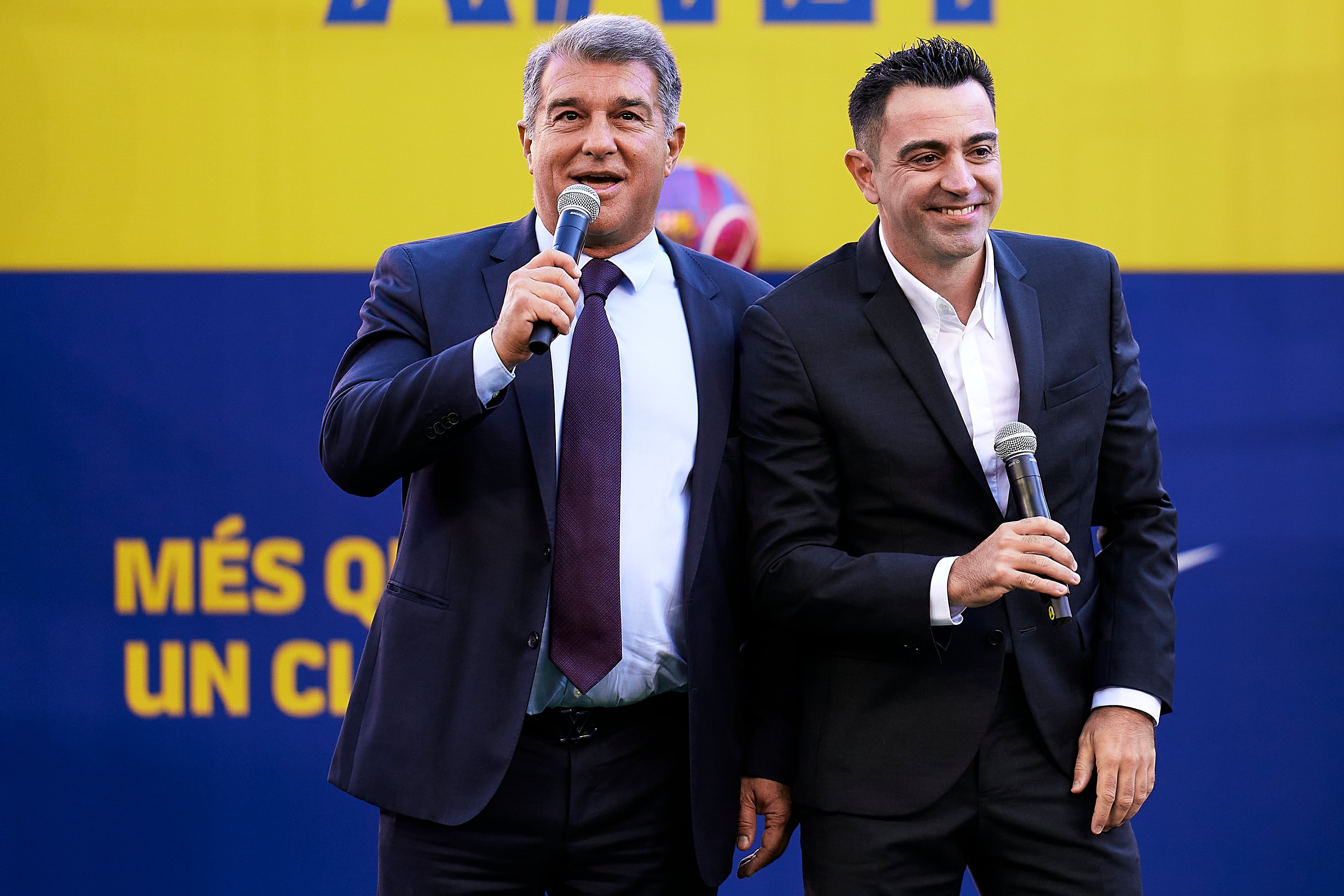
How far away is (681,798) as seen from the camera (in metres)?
1.80

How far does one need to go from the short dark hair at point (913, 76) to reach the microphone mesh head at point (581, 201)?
44 cm

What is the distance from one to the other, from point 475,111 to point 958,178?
5.92 ft

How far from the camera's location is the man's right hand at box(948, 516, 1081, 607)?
4.63 feet

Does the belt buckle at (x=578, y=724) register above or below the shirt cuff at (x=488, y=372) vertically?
below

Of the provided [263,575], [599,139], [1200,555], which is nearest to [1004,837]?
[599,139]

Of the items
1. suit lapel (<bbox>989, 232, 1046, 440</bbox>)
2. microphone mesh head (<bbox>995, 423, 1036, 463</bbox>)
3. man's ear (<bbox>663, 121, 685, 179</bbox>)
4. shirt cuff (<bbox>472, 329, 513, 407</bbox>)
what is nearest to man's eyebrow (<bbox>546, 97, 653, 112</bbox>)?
man's ear (<bbox>663, 121, 685, 179</bbox>)

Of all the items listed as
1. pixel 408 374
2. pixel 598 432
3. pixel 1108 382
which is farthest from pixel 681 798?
pixel 1108 382

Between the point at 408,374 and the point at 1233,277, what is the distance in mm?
2474

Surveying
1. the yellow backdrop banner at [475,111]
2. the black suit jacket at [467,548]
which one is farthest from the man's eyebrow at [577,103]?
the yellow backdrop banner at [475,111]

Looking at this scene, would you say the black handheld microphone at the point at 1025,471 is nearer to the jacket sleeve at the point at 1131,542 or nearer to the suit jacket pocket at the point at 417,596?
the jacket sleeve at the point at 1131,542

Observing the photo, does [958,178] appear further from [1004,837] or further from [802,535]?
[1004,837]

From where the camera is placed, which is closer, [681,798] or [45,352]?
[681,798]

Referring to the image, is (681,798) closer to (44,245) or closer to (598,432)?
(598,432)

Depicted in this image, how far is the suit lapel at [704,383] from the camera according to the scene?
176cm
